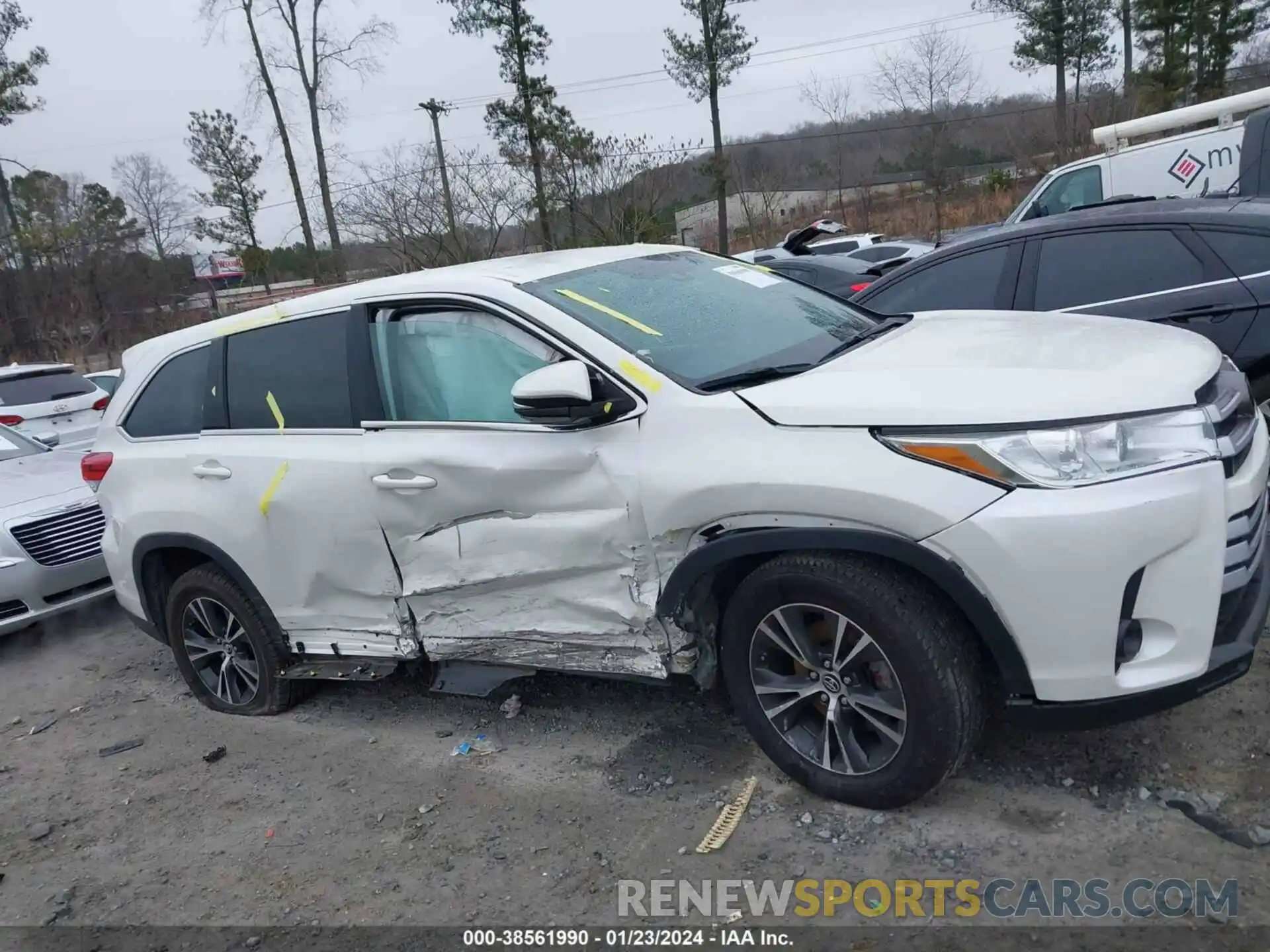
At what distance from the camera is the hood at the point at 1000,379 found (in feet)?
8.56

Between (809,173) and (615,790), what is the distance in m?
39.7

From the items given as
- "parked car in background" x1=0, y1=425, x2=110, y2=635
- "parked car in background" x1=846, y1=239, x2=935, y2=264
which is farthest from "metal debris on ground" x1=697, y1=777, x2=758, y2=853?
"parked car in background" x1=846, y1=239, x2=935, y2=264

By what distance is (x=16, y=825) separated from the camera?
389 centimetres

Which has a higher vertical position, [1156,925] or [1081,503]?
[1081,503]

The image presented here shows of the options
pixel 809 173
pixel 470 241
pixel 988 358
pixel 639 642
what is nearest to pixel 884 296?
pixel 988 358

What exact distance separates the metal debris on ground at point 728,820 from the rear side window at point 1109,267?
3.24 m

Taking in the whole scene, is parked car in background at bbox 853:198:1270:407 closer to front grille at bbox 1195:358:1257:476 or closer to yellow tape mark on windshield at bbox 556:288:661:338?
front grille at bbox 1195:358:1257:476

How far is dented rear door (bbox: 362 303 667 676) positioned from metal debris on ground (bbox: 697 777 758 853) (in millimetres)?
A: 502

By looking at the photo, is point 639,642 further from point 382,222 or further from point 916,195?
point 916,195

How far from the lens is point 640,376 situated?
312cm

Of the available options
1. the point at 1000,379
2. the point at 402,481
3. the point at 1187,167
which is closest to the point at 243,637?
the point at 402,481

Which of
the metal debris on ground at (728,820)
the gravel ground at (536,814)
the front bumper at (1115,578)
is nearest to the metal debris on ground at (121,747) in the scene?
the gravel ground at (536,814)

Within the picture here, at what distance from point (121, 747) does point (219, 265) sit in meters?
45.2

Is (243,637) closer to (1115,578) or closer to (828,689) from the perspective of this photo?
(828,689)
